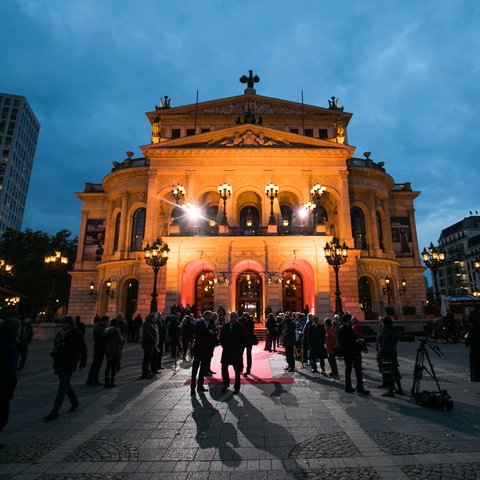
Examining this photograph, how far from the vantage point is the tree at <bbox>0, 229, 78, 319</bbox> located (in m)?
42.9

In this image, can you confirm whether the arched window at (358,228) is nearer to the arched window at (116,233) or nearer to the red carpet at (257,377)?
the red carpet at (257,377)

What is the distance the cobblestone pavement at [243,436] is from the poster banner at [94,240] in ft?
93.4

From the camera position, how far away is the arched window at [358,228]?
32094 mm

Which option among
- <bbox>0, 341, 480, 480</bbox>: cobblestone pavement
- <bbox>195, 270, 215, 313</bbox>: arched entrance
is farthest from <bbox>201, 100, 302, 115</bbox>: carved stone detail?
<bbox>0, 341, 480, 480</bbox>: cobblestone pavement

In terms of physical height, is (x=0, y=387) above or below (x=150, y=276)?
below

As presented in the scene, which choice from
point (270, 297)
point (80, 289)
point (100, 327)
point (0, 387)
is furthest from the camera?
point (80, 289)

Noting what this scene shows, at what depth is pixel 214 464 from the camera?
13.8 feet

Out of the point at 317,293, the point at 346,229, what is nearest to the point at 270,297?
the point at 317,293

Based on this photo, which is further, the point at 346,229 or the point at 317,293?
the point at 346,229

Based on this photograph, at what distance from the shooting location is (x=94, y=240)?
35875 millimetres

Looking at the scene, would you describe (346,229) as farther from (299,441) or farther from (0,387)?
(0,387)

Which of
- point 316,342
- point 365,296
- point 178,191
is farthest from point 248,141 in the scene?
point 316,342

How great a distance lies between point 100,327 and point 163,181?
23462 mm

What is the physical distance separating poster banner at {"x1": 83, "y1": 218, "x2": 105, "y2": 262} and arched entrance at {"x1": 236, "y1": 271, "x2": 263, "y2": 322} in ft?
54.2
